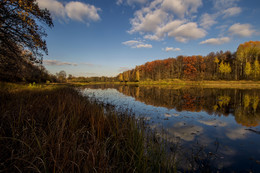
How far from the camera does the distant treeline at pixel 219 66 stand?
161 ft

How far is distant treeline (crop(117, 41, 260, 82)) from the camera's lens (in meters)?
49.1

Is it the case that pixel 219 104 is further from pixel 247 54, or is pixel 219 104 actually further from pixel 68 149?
pixel 247 54

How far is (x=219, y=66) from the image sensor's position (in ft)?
198

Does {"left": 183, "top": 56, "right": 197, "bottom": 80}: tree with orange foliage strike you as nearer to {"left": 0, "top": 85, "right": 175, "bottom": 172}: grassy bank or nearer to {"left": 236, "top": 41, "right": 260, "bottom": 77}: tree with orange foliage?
{"left": 236, "top": 41, "right": 260, "bottom": 77}: tree with orange foliage

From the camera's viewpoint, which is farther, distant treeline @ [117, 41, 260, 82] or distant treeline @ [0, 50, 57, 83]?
distant treeline @ [117, 41, 260, 82]

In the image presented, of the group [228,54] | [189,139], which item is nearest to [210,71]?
[228,54]

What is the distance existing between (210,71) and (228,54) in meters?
15.9

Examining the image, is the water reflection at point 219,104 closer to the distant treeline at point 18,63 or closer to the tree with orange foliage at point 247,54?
the distant treeline at point 18,63

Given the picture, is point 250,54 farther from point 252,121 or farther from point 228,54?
point 252,121

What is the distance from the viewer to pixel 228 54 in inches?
2517

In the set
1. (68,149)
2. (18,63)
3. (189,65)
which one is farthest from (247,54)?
(18,63)

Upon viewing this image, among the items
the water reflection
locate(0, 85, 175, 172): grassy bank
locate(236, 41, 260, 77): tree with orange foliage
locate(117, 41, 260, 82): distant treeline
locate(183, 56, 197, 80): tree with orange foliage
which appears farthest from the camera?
locate(183, 56, 197, 80): tree with orange foliage

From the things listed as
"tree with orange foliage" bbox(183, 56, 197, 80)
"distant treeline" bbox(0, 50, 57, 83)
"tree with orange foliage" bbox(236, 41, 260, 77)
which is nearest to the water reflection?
Result: "distant treeline" bbox(0, 50, 57, 83)

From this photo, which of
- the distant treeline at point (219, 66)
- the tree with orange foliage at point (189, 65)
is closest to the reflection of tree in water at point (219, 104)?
the distant treeline at point (219, 66)
